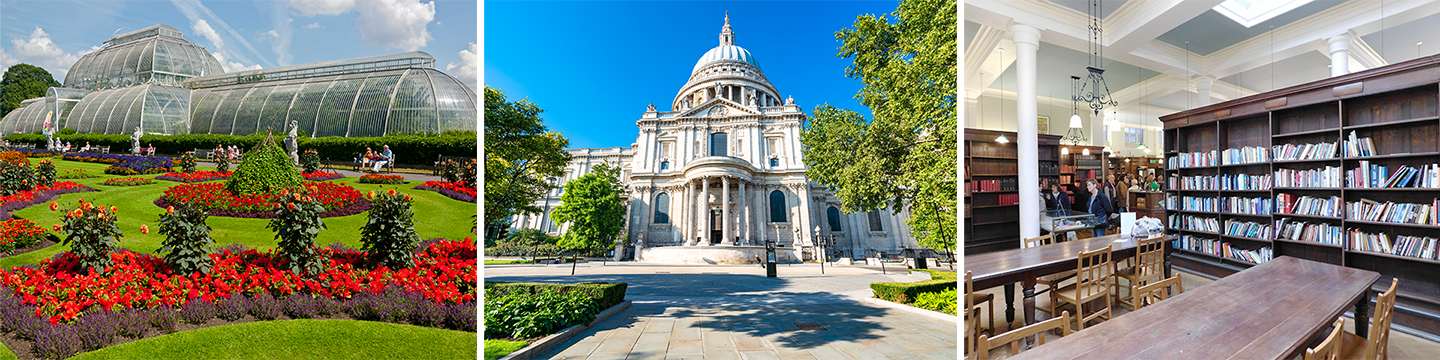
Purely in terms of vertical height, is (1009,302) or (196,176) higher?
(196,176)

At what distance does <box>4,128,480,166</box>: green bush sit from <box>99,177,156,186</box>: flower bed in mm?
786

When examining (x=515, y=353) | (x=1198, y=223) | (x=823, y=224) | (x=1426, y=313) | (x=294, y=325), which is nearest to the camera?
(x=515, y=353)

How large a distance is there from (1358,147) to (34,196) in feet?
→ 45.9

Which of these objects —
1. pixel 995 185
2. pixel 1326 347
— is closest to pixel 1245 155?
pixel 995 185

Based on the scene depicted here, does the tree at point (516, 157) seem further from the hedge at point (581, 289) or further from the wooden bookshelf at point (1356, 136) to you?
the wooden bookshelf at point (1356, 136)

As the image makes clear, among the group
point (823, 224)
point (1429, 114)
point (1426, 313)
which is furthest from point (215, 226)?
point (1429, 114)

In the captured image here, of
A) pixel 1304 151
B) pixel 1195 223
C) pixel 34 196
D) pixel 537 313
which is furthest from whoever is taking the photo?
pixel 1195 223

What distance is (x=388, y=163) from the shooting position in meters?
5.71

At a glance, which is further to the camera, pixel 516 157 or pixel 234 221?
pixel 234 221

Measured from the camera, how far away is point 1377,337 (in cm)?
304

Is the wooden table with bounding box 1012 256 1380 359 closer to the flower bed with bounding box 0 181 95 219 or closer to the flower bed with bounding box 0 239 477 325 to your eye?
the flower bed with bounding box 0 239 477 325

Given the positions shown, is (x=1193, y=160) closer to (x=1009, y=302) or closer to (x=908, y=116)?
(x=1009, y=302)

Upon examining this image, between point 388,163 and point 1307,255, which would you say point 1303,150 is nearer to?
point 1307,255

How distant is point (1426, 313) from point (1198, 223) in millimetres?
2578
